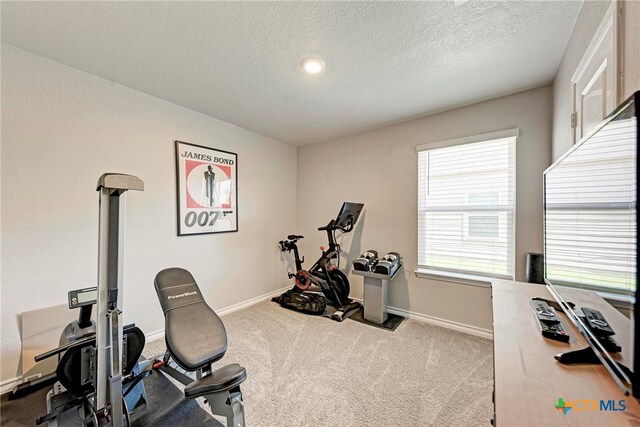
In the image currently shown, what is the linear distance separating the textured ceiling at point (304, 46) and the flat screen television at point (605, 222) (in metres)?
1.14

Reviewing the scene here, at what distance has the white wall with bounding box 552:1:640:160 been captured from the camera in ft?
2.90

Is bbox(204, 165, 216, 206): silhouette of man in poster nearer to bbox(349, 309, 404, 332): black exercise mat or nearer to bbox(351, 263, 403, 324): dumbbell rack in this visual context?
bbox(351, 263, 403, 324): dumbbell rack

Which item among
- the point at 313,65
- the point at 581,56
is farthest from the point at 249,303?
the point at 581,56

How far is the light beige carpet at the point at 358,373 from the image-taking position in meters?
1.66

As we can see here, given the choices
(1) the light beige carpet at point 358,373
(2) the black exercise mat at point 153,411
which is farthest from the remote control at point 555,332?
(2) the black exercise mat at point 153,411

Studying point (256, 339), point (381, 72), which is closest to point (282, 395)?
point (256, 339)

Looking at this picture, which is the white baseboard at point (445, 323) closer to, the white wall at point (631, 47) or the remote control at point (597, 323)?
the remote control at point (597, 323)

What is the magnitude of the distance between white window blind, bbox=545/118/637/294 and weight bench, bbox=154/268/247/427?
1.60 metres

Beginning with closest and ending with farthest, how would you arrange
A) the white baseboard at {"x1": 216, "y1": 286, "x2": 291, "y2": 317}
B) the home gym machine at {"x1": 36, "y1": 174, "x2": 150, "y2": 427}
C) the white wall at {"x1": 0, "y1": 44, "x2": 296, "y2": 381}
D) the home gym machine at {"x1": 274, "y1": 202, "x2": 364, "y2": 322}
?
the home gym machine at {"x1": 36, "y1": 174, "x2": 150, "y2": 427} < the white wall at {"x1": 0, "y1": 44, "x2": 296, "y2": 381} < the white baseboard at {"x1": 216, "y1": 286, "x2": 291, "y2": 317} < the home gym machine at {"x1": 274, "y1": 202, "x2": 364, "y2": 322}

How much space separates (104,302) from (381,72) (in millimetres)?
2606

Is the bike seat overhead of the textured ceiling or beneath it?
beneath

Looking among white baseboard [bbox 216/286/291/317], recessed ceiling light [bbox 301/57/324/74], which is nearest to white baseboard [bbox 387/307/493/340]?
white baseboard [bbox 216/286/291/317]

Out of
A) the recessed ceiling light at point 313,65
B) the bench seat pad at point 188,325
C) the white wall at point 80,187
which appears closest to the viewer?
the bench seat pad at point 188,325

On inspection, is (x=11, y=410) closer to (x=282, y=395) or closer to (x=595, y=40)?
(x=282, y=395)
